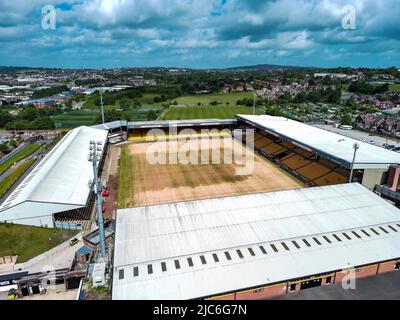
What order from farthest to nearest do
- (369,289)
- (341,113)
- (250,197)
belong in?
(341,113) < (250,197) < (369,289)

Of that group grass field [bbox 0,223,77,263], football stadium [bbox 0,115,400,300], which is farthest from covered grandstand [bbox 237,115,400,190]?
grass field [bbox 0,223,77,263]

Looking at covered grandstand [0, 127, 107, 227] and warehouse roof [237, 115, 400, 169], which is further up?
warehouse roof [237, 115, 400, 169]

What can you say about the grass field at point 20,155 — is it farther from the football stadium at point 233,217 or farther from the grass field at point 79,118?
the grass field at point 79,118

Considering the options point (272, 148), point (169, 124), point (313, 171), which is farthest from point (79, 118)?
point (313, 171)

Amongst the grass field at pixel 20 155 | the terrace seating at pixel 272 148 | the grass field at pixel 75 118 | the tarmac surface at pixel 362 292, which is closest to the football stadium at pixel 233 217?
the tarmac surface at pixel 362 292

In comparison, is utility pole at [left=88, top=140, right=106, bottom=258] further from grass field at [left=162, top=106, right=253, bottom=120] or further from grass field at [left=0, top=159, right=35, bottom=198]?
grass field at [left=162, top=106, right=253, bottom=120]
